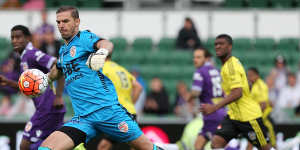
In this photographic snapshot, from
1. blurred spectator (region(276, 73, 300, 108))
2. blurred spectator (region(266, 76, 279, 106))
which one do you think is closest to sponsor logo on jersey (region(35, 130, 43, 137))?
blurred spectator (region(266, 76, 279, 106))

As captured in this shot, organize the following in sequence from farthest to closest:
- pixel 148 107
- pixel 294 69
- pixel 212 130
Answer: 1. pixel 294 69
2. pixel 148 107
3. pixel 212 130

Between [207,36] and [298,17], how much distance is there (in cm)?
282

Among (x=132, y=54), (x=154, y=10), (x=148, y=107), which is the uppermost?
(x=154, y=10)

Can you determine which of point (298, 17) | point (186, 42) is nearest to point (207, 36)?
point (186, 42)

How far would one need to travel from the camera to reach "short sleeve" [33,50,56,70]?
25.0 ft

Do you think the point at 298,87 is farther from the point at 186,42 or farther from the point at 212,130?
the point at 212,130

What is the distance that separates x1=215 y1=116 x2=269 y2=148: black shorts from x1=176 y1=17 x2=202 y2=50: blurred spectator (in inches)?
286

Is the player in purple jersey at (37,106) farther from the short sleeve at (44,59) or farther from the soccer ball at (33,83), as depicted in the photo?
the soccer ball at (33,83)

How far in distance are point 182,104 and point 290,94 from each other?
2.63 meters

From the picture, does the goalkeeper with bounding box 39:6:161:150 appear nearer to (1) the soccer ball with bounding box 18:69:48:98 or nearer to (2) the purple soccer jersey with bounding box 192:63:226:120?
(1) the soccer ball with bounding box 18:69:48:98

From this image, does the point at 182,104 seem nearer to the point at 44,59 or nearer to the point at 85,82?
the point at 44,59

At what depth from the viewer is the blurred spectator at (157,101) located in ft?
42.2

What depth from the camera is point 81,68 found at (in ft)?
20.4

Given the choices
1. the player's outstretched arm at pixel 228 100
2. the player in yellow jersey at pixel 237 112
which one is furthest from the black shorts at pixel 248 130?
the player's outstretched arm at pixel 228 100
